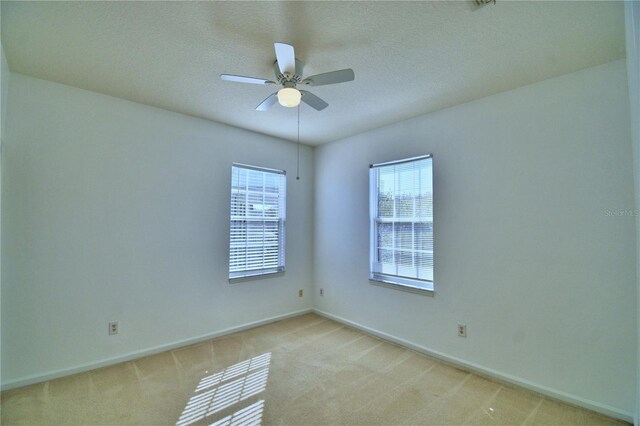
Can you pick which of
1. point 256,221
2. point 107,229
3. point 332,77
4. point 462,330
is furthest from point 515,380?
point 107,229

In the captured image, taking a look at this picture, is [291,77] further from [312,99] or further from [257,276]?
[257,276]

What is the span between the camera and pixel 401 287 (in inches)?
129

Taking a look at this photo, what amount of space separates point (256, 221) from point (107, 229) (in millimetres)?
1638

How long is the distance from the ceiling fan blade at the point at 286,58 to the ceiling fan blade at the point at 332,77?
0.13 meters

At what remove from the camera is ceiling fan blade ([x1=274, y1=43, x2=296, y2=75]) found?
165cm

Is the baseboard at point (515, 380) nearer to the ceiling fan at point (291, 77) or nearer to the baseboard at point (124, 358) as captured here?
the baseboard at point (124, 358)

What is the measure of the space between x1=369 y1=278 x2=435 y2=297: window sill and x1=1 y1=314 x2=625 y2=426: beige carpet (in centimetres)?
65

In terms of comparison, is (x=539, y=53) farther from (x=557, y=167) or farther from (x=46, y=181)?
(x=46, y=181)

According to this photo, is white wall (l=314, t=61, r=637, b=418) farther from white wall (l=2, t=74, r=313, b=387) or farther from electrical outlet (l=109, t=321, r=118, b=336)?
electrical outlet (l=109, t=321, r=118, b=336)

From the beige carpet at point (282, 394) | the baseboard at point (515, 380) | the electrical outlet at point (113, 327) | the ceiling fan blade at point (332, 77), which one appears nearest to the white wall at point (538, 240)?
the baseboard at point (515, 380)

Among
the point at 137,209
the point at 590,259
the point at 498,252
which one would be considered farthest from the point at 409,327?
the point at 137,209

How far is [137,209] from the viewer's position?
9.64ft

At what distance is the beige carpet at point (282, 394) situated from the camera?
2.00m

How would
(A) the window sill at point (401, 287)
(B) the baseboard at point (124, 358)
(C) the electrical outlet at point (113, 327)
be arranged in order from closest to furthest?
(B) the baseboard at point (124, 358) < (C) the electrical outlet at point (113, 327) < (A) the window sill at point (401, 287)
